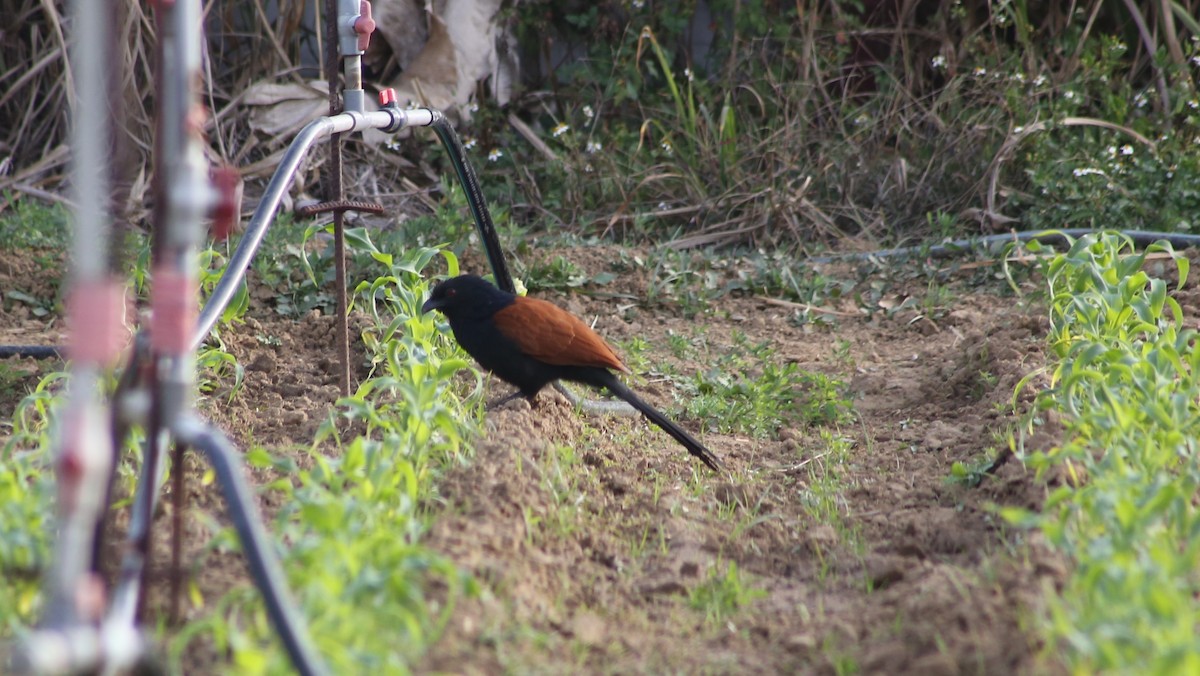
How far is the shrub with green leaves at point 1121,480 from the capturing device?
6.53ft

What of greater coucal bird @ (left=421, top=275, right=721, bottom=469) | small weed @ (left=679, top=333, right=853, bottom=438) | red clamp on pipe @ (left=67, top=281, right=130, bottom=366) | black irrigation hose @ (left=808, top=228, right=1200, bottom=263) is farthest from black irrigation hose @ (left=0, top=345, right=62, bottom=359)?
black irrigation hose @ (left=808, top=228, right=1200, bottom=263)

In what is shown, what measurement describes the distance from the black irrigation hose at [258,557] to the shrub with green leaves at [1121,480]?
1.21 meters

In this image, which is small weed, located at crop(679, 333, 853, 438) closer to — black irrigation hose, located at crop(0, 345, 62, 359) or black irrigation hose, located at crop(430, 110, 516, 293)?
black irrigation hose, located at crop(430, 110, 516, 293)

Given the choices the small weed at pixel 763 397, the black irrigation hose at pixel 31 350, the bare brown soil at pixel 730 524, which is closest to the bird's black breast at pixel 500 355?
the bare brown soil at pixel 730 524

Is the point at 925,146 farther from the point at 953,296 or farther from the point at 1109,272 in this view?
the point at 1109,272

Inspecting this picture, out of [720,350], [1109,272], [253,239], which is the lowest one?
[720,350]

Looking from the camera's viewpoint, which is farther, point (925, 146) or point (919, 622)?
point (925, 146)

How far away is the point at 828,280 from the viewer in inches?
244

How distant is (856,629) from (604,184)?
4.74m

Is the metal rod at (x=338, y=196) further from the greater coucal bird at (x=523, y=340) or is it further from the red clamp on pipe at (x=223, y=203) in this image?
the red clamp on pipe at (x=223, y=203)

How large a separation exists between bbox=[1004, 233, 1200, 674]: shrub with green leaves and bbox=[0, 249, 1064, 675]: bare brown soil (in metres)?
0.12

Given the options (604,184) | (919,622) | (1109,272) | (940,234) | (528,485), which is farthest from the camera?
A: (604,184)

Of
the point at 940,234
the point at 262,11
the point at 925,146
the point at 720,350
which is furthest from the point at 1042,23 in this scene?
the point at 262,11

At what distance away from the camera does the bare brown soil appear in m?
2.49
